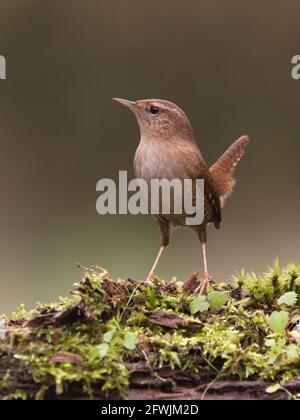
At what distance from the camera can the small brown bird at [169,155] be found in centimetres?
332

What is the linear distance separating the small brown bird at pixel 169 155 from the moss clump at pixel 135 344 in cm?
52

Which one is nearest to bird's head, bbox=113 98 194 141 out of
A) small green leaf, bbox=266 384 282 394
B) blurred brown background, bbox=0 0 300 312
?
small green leaf, bbox=266 384 282 394

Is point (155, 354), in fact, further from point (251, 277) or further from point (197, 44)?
point (197, 44)

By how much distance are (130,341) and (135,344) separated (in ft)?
0.12

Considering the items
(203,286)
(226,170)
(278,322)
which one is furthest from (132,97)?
(278,322)

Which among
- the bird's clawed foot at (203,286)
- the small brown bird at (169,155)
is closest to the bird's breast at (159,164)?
the small brown bird at (169,155)

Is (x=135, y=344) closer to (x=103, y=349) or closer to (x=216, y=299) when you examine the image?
(x=103, y=349)

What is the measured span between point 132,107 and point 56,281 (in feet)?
7.32

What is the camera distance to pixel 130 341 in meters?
2.36

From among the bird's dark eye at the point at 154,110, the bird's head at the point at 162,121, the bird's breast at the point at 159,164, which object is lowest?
the bird's breast at the point at 159,164

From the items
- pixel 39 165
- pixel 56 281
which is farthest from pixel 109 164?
pixel 56 281

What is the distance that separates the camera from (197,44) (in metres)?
7.80

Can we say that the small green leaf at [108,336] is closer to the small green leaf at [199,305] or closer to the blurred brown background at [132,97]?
the small green leaf at [199,305]
